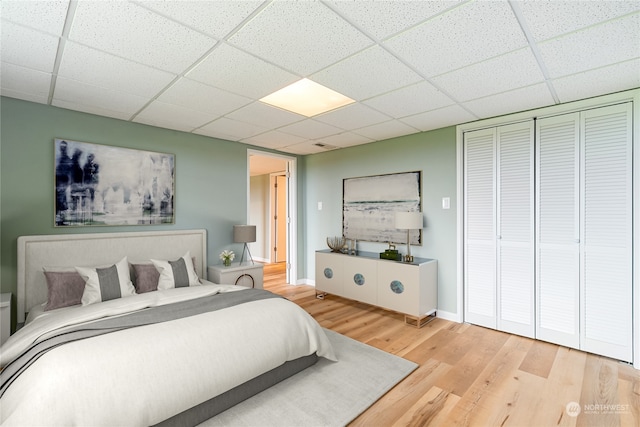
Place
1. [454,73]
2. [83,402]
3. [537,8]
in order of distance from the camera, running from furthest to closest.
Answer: [454,73] → [537,8] → [83,402]

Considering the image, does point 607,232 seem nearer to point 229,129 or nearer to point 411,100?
point 411,100

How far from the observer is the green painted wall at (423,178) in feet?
12.4

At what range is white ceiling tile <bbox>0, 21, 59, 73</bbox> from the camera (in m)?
1.80

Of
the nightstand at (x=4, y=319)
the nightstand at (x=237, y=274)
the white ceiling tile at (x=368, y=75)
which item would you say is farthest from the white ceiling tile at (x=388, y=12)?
the nightstand at (x=4, y=319)

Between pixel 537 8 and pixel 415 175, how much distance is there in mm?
2561

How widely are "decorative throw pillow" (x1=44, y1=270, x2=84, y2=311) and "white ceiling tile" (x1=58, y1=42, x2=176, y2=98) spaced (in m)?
1.76

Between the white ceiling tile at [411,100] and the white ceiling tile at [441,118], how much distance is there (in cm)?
15

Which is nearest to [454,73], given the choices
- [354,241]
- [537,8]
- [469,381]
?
[537,8]

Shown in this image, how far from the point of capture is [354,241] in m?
4.83

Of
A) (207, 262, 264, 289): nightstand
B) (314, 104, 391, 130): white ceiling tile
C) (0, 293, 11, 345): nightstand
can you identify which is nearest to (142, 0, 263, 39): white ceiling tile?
(314, 104, 391, 130): white ceiling tile

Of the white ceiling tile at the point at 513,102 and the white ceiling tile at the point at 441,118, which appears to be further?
the white ceiling tile at the point at 441,118

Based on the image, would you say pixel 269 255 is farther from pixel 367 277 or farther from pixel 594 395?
pixel 594 395

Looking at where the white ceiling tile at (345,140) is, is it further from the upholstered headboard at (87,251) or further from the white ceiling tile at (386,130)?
the upholstered headboard at (87,251)

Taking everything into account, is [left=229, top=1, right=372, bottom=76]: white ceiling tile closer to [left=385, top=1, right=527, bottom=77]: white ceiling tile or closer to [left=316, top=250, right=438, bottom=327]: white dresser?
[left=385, top=1, right=527, bottom=77]: white ceiling tile
